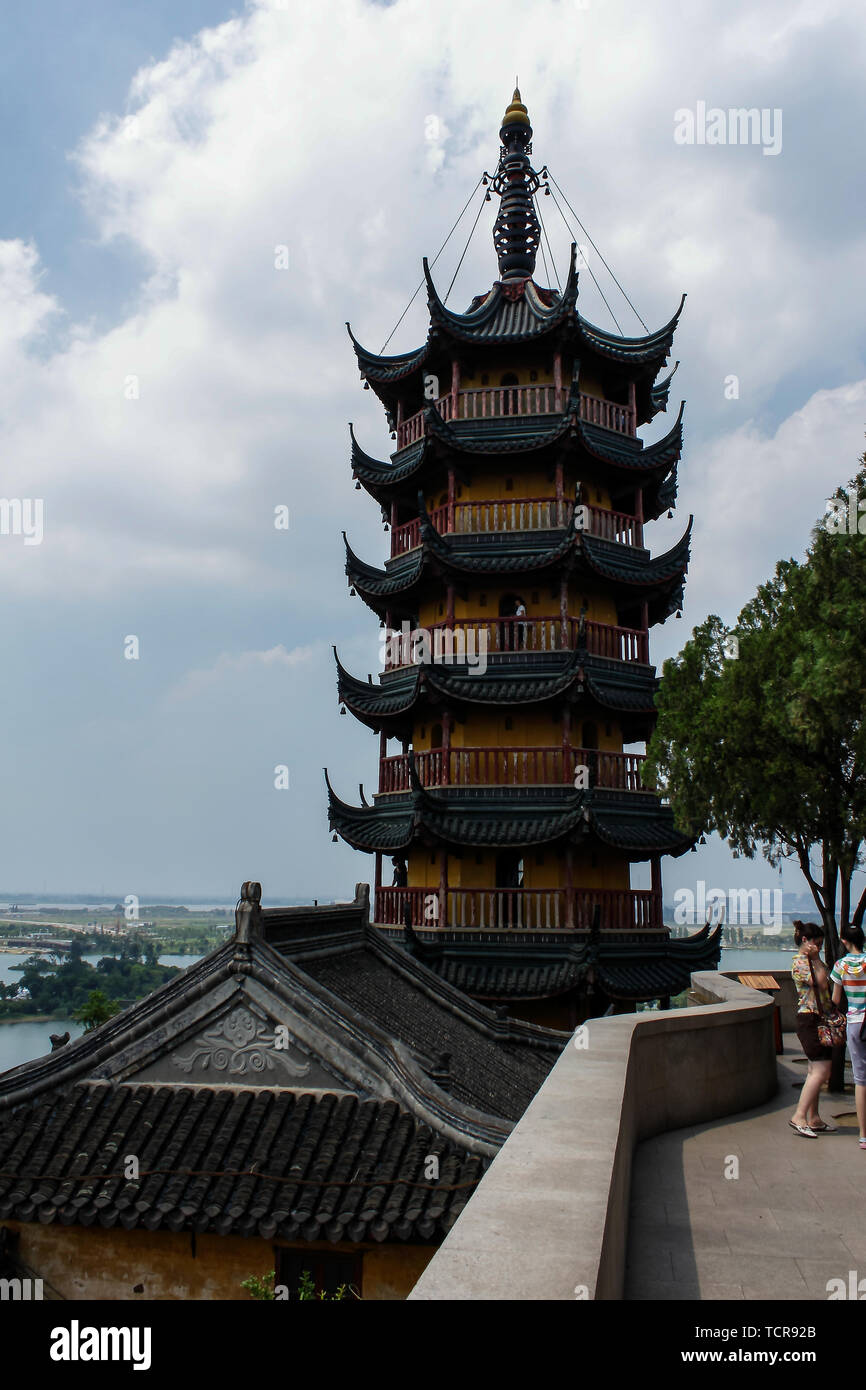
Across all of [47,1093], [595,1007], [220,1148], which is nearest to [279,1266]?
[220,1148]

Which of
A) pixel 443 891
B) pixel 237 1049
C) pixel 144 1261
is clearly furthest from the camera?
pixel 443 891

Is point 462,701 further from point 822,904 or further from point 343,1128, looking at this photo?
point 343,1128

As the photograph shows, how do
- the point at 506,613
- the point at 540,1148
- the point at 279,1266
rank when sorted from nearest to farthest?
the point at 540,1148 < the point at 279,1266 < the point at 506,613

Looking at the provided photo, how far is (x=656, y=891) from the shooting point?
814 inches

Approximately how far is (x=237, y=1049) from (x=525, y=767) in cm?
1154

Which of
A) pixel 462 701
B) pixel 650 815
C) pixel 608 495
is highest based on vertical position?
pixel 608 495

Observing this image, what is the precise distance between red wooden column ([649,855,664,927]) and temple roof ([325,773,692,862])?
1.99 ft

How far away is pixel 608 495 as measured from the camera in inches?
923

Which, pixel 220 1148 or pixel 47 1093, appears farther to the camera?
pixel 47 1093

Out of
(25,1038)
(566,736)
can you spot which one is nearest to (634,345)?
(566,736)

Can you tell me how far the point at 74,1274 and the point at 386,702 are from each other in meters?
15.1

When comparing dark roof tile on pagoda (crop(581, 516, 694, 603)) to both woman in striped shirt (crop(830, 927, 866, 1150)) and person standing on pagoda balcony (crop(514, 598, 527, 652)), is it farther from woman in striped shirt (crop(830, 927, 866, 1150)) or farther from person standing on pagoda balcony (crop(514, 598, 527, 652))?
woman in striped shirt (crop(830, 927, 866, 1150))

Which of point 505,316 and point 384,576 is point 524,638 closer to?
point 384,576

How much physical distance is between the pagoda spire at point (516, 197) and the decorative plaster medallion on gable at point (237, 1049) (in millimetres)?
23119
